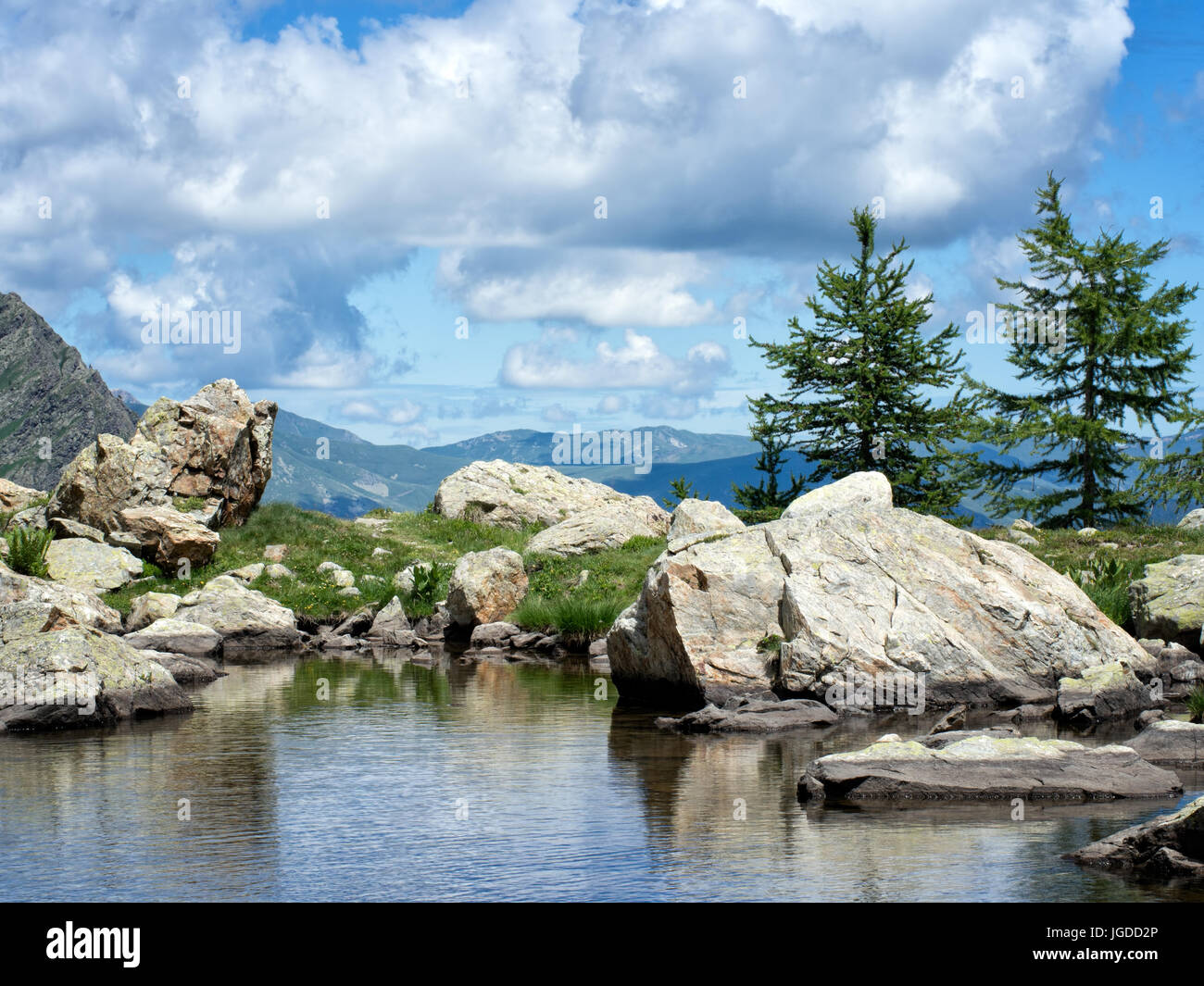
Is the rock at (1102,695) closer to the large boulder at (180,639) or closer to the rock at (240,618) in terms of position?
the large boulder at (180,639)

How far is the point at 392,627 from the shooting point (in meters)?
38.5

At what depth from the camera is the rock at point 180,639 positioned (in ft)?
102

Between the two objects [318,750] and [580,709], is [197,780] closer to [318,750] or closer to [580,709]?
[318,750]

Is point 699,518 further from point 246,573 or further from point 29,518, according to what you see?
point 29,518

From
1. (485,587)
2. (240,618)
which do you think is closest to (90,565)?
(240,618)

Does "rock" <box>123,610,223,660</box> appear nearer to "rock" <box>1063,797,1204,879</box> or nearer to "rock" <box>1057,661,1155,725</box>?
"rock" <box>1057,661,1155,725</box>

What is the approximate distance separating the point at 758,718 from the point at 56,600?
1708 centimetres

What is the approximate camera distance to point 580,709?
23.8 metres

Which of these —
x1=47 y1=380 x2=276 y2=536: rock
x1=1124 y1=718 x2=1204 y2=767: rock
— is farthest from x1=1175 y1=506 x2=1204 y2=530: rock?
x1=47 y1=380 x2=276 y2=536: rock

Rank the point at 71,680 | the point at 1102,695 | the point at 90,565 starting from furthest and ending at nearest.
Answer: the point at 90,565, the point at 71,680, the point at 1102,695

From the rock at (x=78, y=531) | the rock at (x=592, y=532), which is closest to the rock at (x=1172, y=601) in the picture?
the rock at (x=592, y=532)

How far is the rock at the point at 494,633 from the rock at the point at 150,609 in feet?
28.4

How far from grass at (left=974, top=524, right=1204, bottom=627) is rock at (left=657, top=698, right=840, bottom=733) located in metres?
10.7

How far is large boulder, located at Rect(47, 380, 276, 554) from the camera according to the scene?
42688 millimetres
